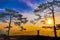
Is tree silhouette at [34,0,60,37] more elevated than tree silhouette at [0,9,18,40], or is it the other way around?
tree silhouette at [34,0,60,37]

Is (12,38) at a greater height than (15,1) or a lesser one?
lesser

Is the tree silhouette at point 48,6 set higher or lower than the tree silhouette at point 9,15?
higher

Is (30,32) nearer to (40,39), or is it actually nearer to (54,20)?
(40,39)

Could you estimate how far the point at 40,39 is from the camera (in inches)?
125

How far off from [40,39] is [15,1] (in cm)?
110

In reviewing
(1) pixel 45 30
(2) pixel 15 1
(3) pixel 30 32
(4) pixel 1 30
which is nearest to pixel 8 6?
(2) pixel 15 1

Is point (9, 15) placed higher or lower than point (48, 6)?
lower

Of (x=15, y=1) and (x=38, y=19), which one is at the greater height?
(x=15, y=1)

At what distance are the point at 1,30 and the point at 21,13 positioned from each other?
2.05ft

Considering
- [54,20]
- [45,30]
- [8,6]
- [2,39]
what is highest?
[8,6]

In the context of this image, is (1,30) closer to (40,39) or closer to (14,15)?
(14,15)

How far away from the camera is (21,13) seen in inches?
132

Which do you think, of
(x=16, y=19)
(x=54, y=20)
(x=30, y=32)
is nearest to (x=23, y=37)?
(x=30, y=32)

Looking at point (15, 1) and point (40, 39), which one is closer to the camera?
point (40, 39)
